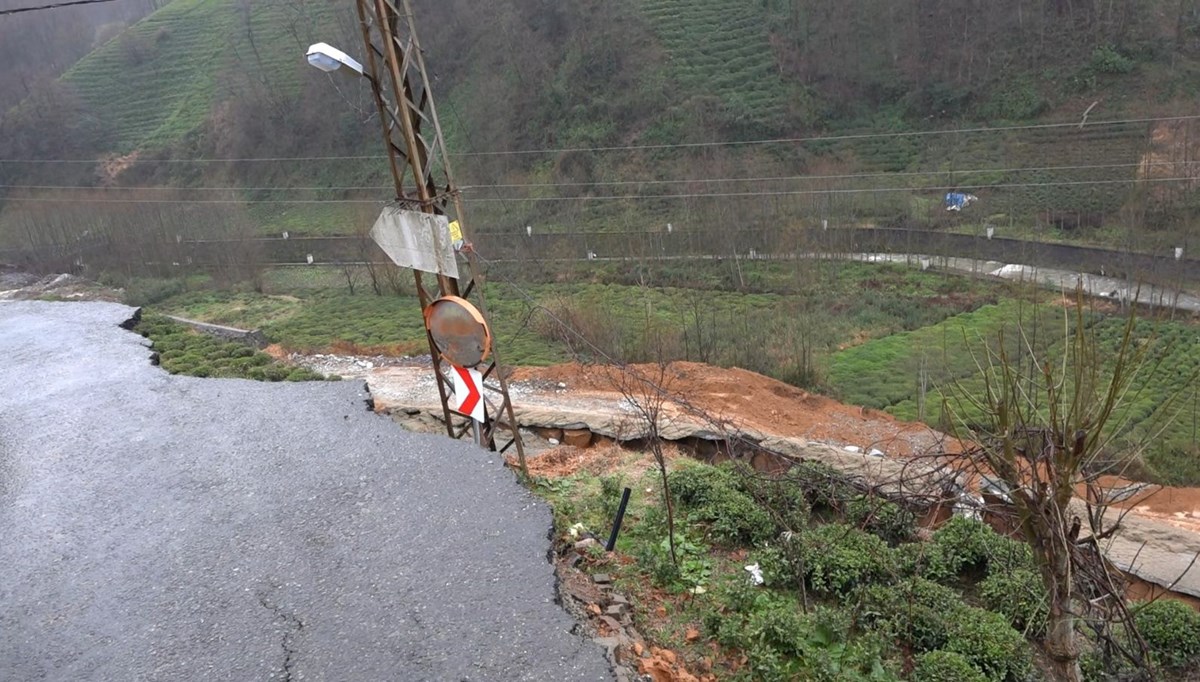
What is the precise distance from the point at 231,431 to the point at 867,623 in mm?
6021

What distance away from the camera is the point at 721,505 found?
314 inches

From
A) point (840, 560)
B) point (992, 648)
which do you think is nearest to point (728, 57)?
point (840, 560)

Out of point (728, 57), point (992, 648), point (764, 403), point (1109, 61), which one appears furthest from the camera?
point (728, 57)

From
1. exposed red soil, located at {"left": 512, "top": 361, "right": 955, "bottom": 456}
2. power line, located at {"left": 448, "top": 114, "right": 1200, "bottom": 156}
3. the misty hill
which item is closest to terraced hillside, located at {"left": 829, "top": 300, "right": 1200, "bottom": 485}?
exposed red soil, located at {"left": 512, "top": 361, "right": 955, "bottom": 456}

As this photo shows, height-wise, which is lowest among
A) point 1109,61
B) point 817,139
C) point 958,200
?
point 958,200

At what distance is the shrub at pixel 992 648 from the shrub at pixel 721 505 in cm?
173

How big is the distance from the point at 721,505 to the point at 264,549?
3.92m

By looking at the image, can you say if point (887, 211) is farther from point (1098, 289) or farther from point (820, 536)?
point (820, 536)

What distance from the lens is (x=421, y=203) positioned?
297 inches

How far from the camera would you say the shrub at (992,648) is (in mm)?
6469

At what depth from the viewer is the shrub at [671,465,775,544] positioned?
7.73 metres

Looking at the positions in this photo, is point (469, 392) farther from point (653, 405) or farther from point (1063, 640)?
point (1063, 640)

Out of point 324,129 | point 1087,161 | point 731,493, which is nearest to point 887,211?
point 1087,161

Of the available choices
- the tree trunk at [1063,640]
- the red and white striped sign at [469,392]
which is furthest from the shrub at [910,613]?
the red and white striped sign at [469,392]
